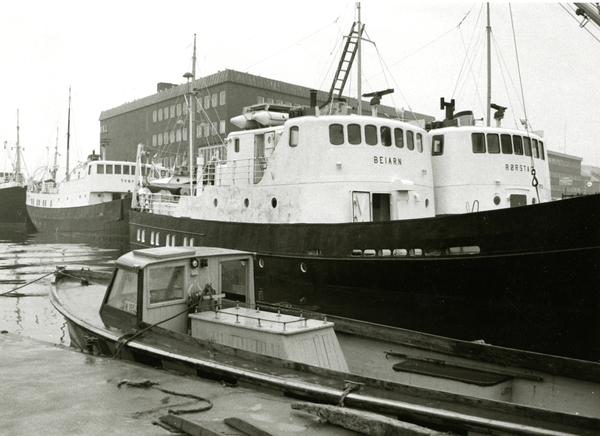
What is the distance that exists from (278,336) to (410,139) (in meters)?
10.4

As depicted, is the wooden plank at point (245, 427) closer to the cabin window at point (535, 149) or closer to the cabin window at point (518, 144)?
the cabin window at point (518, 144)

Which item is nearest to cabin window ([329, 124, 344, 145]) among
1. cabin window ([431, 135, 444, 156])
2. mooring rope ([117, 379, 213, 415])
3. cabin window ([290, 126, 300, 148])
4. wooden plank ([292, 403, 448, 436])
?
cabin window ([290, 126, 300, 148])

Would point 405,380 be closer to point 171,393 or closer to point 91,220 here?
point 171,393

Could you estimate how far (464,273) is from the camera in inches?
448

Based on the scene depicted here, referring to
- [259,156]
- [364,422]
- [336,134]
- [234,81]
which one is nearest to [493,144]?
[336,134]

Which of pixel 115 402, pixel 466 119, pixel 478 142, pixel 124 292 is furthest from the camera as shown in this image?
pixel 466 119

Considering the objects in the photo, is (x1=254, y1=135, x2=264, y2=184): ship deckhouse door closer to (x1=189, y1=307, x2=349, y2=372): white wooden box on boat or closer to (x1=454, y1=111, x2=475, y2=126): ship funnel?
(x1=454, y1=111, x2=475, y2=126): ship funnel

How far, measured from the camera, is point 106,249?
31469 millimetres

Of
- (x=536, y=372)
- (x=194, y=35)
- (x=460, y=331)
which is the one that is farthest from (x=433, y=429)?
(x=194, y=35)

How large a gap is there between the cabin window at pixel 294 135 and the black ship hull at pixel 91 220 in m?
21.1

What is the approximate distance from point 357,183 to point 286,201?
2.11 m

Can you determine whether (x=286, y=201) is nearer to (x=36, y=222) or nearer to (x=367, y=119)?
(x=367, y=119)

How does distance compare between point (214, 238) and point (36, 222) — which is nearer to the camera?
point (214, 238)

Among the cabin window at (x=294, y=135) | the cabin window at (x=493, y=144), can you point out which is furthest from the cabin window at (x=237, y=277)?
the cabin window at (x=493, y=144)
